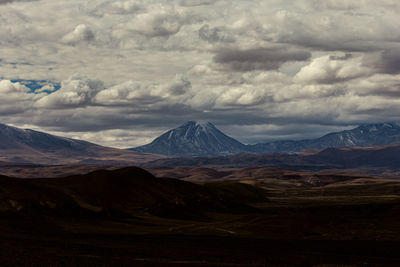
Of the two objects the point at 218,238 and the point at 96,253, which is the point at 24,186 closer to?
the point at 218,238

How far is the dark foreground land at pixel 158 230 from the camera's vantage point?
231 feet

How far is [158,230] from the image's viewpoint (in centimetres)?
12812

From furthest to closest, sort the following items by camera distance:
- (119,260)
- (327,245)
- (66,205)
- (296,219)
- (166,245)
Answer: (66,205), (296,219), (327,245), (166,245), (119,260)

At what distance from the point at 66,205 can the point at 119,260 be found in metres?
94.5

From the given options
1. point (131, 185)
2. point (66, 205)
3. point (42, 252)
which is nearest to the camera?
point (42, 252)

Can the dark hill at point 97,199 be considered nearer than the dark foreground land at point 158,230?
No

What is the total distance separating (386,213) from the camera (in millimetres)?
160750

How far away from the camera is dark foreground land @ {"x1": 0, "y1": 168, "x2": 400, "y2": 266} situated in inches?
2776

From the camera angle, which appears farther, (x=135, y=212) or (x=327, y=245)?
(x=135, y=212)

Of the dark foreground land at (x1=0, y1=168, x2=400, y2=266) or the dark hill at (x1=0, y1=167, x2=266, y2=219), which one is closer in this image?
the dark foreground land at (x1=0, y1=168, x2=400, y2=266)

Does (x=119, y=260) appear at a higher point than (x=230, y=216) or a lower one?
higher

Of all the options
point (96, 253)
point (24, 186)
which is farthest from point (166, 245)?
point (24, 186)

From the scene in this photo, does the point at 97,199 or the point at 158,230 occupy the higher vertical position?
the point at 97,199

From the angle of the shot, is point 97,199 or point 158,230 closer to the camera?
point 158,230
